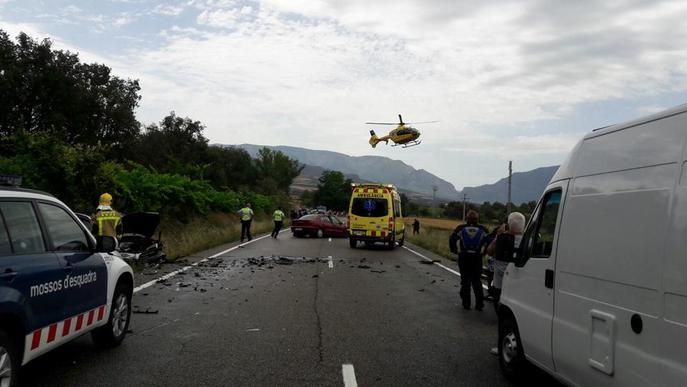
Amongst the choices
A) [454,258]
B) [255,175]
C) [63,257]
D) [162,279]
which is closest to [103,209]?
[162,279]

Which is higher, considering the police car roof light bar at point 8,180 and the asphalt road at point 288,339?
the police car roof light bar at point 8,180

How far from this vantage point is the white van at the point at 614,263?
127 inches

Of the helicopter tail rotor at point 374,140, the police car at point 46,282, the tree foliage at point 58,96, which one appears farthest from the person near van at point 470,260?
the helicopter tail rotor at point 374,140

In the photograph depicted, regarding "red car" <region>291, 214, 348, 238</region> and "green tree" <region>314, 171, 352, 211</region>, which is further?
"green tree" <region>314, 171, 352, 211</region>

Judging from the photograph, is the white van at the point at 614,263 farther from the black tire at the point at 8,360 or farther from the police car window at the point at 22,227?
the police car window at the point at 22,227

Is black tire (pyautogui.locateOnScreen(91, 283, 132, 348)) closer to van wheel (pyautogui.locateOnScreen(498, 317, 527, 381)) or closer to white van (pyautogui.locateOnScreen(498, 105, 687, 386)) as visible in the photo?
van wheel (pyautogui.locateOnScreen(498, 317, 527, 381))

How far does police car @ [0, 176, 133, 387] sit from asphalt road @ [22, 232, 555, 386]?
0.54 meters

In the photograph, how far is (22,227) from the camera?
464 cm

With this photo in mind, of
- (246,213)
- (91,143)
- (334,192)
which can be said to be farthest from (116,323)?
(334,192)

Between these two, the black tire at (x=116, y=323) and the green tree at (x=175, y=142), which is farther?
the green tree at (x=175, y=142)

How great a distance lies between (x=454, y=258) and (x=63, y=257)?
16985 millimetres

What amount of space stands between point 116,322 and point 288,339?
1.99 meters

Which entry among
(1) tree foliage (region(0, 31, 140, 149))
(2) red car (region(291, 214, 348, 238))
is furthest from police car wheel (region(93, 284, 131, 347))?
(1) tree foliage (region(0, 31, 140, 149))

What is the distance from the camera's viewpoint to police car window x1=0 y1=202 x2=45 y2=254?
14.6 ft
